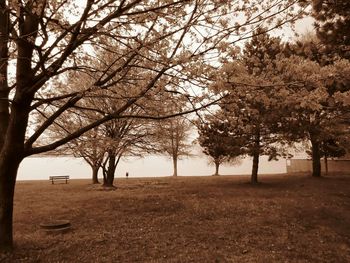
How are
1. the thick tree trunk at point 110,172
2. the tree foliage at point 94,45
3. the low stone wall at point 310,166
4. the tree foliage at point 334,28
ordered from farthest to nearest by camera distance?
the low stone wall at point 310,166 < the thick tree trunk at point 110,172 < the tree foliage at point 334,28 < the tree foliage at point 94,45

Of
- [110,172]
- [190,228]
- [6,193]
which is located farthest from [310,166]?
[6,193]

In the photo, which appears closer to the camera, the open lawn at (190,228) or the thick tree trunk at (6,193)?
the thick tree trunk at (6,193)

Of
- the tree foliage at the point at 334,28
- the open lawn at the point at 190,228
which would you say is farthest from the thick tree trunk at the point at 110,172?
the tree foliage at the point at 334,28

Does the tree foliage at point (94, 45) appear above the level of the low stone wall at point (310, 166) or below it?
above

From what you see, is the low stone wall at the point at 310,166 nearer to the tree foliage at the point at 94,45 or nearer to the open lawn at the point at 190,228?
the open lawn at the point at 190,228

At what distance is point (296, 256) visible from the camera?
9.56 metres

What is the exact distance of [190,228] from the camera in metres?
11.6

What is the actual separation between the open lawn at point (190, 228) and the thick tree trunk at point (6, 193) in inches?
16.0

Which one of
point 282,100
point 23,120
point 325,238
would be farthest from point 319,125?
point 23,120

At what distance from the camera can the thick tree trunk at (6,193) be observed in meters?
8.59

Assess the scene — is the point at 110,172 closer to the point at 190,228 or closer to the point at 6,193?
the point at 190,228

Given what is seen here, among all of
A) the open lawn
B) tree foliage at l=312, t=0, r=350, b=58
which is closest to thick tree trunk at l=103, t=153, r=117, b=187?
the open lawn

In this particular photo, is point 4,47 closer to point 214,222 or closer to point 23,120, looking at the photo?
point 23,120

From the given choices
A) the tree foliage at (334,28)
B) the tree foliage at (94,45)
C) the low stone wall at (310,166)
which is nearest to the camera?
the tree foliage at (94,45)
